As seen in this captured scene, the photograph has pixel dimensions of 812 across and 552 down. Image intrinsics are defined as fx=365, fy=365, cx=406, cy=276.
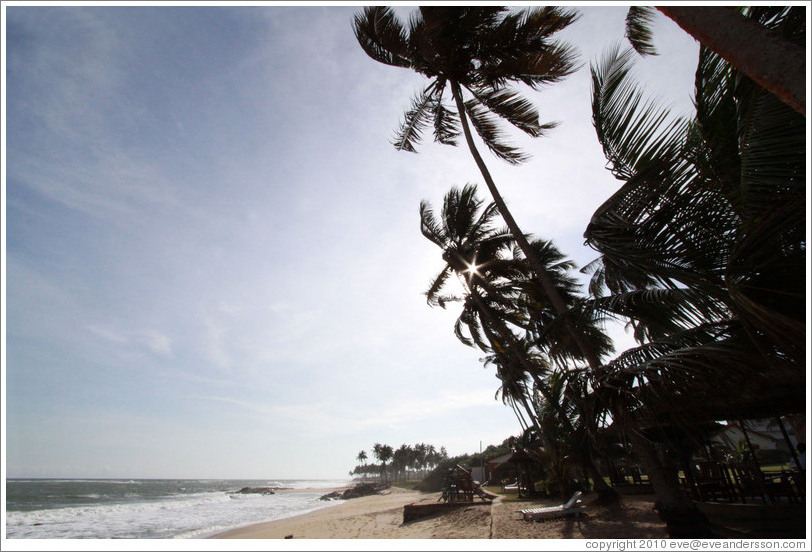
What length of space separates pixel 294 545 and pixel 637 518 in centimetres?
818

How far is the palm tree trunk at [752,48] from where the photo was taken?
1.76m

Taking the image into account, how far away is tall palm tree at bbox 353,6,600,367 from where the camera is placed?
7129mm

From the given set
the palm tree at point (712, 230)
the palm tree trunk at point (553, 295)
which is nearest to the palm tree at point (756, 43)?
the palm tree at point (712, 230)

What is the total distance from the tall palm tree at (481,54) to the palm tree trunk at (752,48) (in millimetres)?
4061

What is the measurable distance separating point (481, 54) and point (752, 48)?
681cm

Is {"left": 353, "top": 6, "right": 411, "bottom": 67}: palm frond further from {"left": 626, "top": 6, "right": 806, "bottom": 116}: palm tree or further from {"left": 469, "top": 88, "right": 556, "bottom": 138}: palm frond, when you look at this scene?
{"left": 626, "top": 6, "right": 806, "bottom": 116}: palm tree

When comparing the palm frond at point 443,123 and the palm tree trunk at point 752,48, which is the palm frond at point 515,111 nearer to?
the palm frond at point 443,123

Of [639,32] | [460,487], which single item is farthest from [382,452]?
[639,32]

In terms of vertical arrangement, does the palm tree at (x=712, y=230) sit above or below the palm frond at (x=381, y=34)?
below

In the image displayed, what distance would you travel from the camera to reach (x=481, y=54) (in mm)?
7738

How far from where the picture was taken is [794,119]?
2.14m

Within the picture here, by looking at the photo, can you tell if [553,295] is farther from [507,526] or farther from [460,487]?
[460,487]

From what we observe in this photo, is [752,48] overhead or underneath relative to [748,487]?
overhead

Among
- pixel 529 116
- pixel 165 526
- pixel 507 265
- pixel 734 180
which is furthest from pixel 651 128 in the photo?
pixel 165 526
